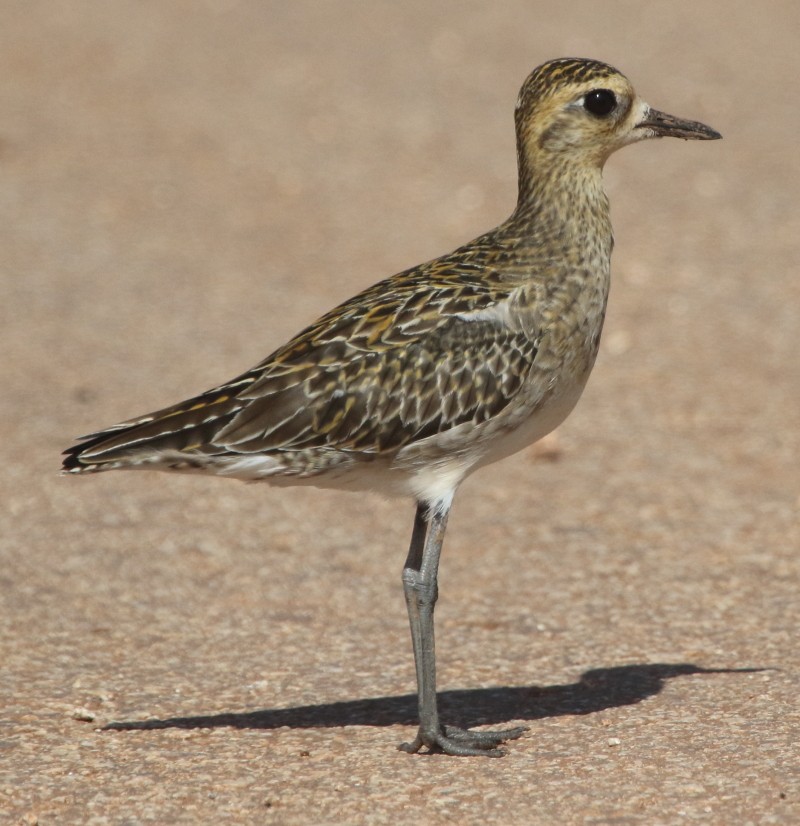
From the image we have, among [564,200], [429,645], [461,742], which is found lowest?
[461,742]

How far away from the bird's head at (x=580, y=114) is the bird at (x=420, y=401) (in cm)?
42

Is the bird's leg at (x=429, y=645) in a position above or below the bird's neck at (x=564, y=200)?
below

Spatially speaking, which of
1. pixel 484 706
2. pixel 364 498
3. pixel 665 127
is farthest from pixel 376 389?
pixel 364 498

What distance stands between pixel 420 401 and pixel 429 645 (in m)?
1.09

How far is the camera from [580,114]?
728 cm

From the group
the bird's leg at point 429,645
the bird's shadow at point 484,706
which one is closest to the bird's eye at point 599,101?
the bird's leg at point 429,645

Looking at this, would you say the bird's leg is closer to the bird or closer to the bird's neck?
the bird

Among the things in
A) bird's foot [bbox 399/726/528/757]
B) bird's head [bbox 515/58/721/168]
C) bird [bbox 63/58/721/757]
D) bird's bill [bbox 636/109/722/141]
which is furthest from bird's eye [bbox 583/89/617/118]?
bird's foot [bbox 399/726/528/757]

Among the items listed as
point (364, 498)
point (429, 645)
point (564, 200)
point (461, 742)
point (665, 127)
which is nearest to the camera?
point (461, 742)

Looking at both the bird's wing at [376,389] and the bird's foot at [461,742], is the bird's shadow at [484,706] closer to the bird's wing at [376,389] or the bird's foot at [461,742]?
the bird's foot at [461,742]

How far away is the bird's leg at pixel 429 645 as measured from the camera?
6680mm

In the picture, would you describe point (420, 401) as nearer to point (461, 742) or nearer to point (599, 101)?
point (461, 742)

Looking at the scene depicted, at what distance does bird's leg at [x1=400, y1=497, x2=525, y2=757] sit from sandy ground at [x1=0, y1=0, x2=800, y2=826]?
120 mm

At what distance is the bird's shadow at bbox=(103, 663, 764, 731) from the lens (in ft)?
23.7
